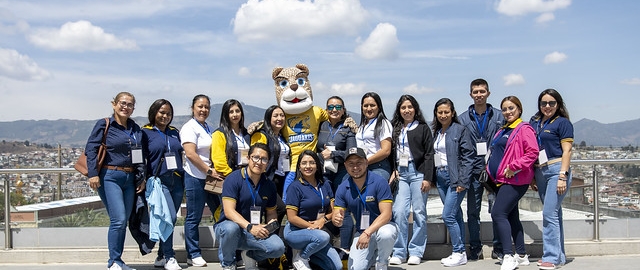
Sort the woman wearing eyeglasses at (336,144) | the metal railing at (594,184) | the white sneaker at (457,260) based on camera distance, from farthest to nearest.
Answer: the metal railing at (594,184)
the white sneaker at (457,260)
the woman wearing eyeglasses at (336,144)

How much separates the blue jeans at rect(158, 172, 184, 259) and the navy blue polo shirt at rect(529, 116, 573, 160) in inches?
133

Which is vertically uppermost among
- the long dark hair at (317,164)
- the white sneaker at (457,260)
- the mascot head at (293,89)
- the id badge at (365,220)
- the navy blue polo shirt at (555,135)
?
the mascot head at (293,89)

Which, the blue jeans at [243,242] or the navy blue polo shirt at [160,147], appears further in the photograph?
the navy blue polo shirt at [160,147]

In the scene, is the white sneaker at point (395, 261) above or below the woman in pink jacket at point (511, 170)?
below

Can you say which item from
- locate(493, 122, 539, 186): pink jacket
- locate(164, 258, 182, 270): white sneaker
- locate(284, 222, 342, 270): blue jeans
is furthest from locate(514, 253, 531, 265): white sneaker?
locate(164, 258, 182, 270): white sneaker

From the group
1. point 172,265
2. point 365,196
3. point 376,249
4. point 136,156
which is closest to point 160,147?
point 136,156

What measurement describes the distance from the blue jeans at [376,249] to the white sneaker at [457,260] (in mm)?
869

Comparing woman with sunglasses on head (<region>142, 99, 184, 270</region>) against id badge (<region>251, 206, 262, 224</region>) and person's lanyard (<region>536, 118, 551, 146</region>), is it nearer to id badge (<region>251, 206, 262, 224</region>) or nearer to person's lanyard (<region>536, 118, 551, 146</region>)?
id badge (<region>251, 206, 262, 224</region>)

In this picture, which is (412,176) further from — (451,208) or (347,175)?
(347,175)

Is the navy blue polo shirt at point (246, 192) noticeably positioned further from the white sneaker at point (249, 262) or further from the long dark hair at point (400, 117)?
the long dark hair at point (400, 117)

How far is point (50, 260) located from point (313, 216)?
284cm

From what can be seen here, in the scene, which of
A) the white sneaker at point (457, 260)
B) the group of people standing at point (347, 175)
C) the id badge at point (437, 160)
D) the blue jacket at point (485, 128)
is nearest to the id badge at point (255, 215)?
the group of people standing at point (347, 175)

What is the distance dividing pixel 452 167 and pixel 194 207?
2.45 m

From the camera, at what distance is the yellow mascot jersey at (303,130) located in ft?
18.6
